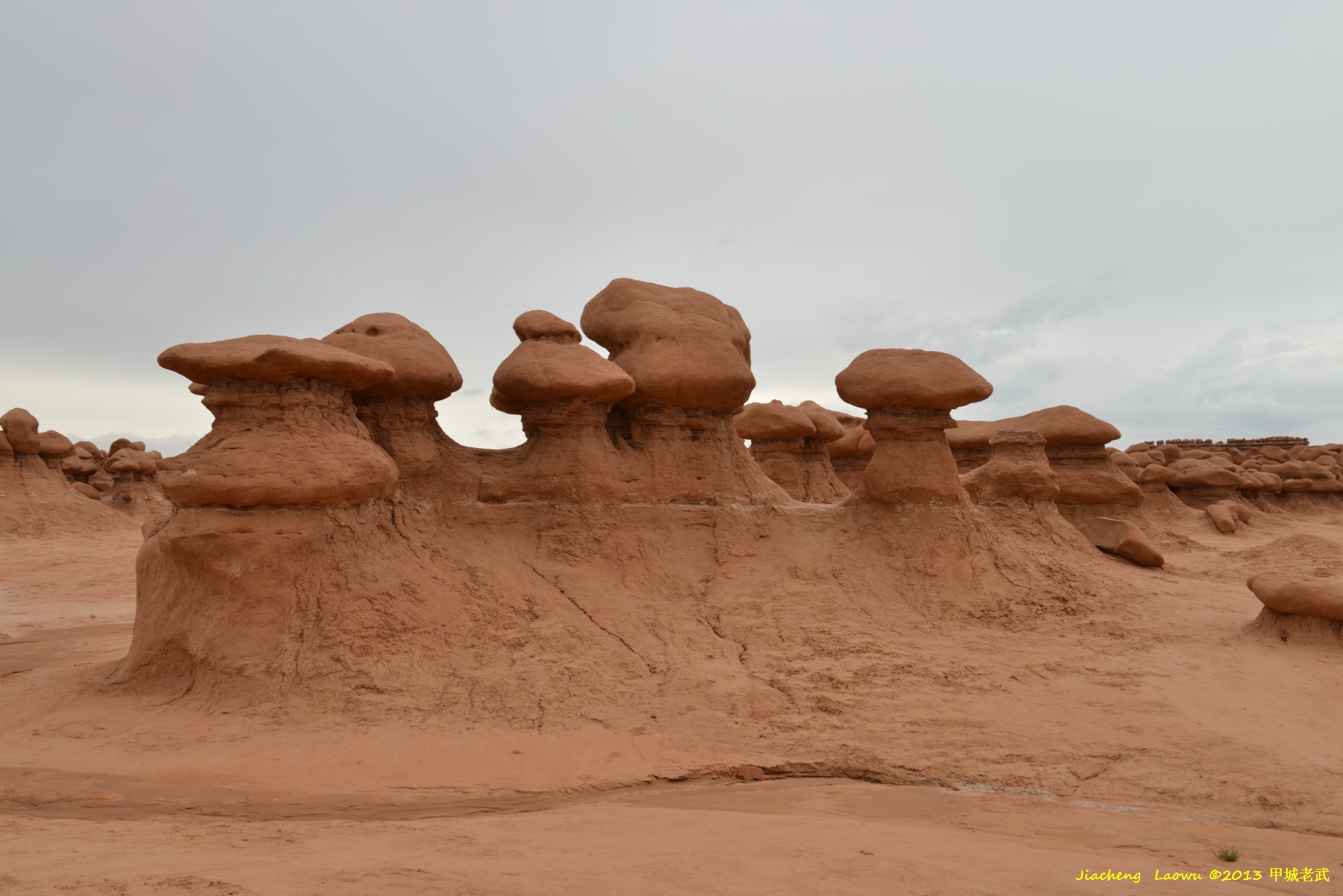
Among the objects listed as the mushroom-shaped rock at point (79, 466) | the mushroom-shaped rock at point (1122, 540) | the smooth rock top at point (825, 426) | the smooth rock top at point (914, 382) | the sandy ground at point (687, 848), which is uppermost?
the mushroom-shaped rock at point (79, 466)

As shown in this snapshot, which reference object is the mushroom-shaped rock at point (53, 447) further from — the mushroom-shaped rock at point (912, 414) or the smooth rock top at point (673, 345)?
the mushroom-shaped rock at point (912, 414)

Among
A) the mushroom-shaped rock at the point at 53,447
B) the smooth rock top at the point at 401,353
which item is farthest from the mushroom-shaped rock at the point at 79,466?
the smooth rock top at the point at 401,353

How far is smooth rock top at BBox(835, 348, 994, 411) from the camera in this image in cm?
757

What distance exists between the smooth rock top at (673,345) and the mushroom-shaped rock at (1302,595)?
184 inches

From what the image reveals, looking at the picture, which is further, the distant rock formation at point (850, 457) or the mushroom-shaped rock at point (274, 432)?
the distant rock formation at point (850, 457)

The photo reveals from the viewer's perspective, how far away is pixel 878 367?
306 inches

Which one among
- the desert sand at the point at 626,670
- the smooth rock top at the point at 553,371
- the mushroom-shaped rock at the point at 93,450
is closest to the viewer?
the desert sand at the point at 626,670

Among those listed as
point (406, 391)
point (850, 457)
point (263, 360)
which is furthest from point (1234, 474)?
point (263, 360)

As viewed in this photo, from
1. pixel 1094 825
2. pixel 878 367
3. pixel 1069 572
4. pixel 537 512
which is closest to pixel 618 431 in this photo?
pixel 537 512

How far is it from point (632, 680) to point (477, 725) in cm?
110

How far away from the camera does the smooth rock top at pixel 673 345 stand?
24.8 feet

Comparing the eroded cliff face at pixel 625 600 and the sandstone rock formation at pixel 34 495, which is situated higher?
the sandstone rock formation at pixel 34 495

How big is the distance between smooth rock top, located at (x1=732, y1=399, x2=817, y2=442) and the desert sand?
2670 mm

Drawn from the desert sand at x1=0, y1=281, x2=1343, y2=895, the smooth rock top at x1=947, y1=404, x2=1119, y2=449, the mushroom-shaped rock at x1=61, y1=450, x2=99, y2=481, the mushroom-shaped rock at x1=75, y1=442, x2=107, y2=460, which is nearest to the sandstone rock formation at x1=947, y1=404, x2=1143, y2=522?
the smooth rock top at x1=947, y1=404, x2=1119, y2=449
